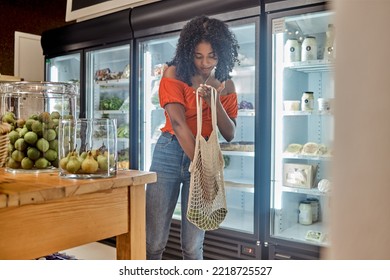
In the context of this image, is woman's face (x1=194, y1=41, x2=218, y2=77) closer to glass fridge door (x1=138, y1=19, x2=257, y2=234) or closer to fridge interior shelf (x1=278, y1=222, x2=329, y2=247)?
glass fridge door (x1=138, y1=19, x2=257, y2=234)

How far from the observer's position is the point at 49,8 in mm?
3330

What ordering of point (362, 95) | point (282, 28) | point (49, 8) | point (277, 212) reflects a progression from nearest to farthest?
point (362, 95) → point (282, 28) → point (277, 212) → point (49, 8)

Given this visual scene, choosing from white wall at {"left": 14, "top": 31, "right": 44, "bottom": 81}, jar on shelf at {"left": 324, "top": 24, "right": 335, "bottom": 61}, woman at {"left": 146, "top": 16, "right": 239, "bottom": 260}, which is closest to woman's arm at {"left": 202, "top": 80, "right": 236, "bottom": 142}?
woman at {"left": 146, "top": 16, "right": 239, "bottom": 260}

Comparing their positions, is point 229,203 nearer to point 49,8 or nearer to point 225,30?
point 225,30

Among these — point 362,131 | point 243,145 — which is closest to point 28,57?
point 243,145

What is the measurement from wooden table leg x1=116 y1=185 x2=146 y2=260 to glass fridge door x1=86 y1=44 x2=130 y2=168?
166cm

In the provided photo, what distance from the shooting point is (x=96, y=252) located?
259 cm

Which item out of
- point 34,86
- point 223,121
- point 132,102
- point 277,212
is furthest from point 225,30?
point 34,86

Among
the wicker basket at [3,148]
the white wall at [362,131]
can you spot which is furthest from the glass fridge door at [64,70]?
the white wall at [362,131]

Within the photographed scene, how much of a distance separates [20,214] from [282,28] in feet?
4.86

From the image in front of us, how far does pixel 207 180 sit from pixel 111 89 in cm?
111

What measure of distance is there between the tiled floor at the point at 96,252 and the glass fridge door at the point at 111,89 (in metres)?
0.54

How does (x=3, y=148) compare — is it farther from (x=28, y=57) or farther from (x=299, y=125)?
(x=28, y=57)

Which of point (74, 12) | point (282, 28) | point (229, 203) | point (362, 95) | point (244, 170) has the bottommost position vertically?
point (229, 203)
